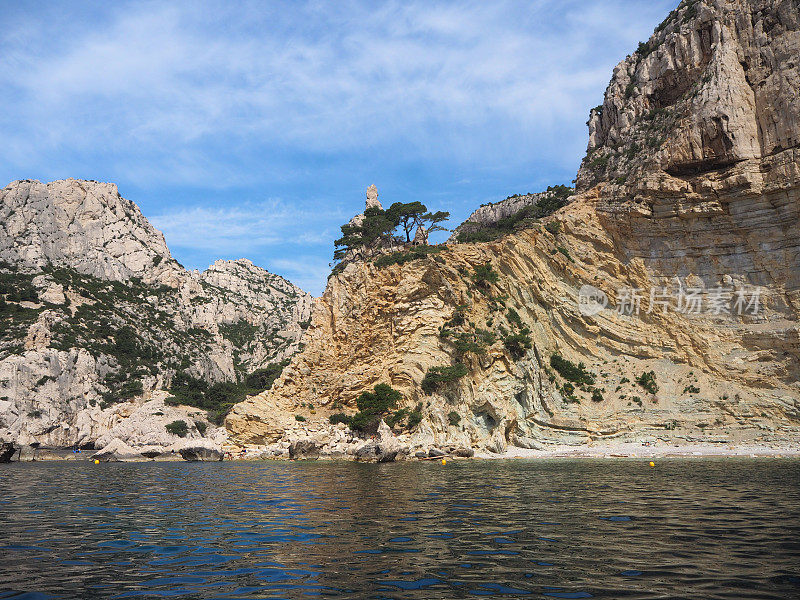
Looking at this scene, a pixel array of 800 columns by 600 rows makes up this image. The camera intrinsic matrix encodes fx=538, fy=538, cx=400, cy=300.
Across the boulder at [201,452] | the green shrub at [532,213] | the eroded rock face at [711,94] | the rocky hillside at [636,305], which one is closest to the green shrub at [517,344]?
the rocky hillside at [636,305]

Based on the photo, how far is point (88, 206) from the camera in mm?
113000

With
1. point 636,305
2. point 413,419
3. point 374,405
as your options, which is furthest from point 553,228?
point 374,405

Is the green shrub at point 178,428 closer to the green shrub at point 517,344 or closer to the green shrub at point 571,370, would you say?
the green shrub at point 517,344

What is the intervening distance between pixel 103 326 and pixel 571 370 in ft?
252

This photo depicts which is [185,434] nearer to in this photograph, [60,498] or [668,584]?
[60,498]

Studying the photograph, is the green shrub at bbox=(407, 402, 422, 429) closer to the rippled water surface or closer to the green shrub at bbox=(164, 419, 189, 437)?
the rippled water surface

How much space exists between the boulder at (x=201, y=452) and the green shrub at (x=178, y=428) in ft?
46.5

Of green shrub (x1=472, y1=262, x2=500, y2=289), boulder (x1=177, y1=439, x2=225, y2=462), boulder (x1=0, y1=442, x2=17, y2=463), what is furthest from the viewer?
green shrub (x1=472, y1=262, x2=500, y2=289)

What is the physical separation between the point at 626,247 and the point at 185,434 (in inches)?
2469

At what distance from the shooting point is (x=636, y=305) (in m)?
65.2

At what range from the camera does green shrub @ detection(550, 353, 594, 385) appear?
61812 millimetres

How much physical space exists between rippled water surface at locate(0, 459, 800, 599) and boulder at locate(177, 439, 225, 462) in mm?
36730

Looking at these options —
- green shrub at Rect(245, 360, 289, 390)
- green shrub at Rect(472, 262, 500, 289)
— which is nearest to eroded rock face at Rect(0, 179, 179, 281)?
green shrub at Rect(245, 360, 289, 390)

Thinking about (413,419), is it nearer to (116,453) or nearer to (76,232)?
(116,453)
